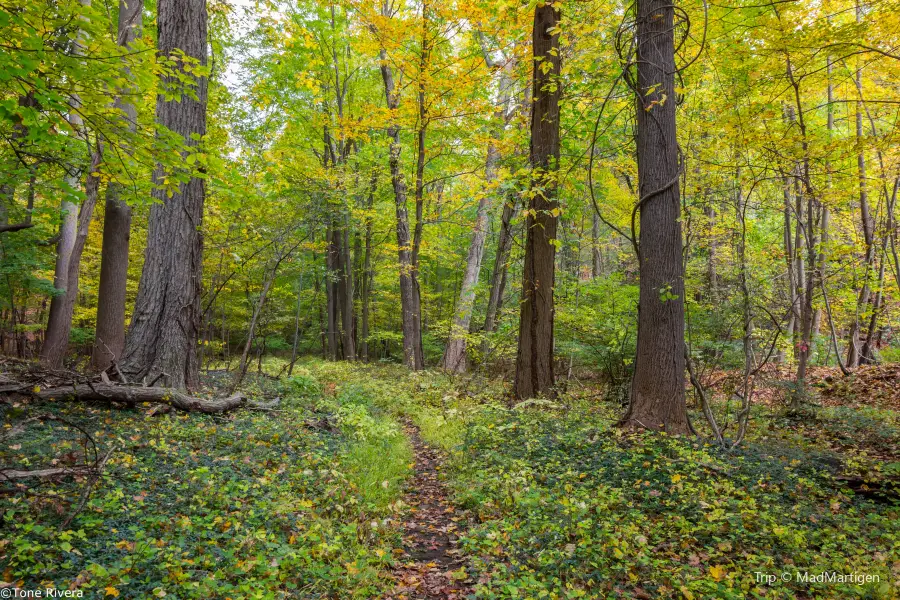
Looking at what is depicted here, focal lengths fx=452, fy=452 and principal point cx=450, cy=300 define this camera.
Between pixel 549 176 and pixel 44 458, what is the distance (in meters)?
6.86

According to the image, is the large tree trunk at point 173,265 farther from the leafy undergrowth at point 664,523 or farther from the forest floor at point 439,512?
the leafy undergrowth at point 664,523

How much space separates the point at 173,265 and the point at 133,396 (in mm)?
2031

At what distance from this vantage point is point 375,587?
331 cm

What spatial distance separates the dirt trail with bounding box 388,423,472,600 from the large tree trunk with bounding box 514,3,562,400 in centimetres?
310

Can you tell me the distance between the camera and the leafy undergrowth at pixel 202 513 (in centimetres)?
272

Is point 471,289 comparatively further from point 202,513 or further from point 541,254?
point 202,513

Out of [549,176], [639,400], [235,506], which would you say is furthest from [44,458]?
[549,176]

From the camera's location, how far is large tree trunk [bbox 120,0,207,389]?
6.47 meters

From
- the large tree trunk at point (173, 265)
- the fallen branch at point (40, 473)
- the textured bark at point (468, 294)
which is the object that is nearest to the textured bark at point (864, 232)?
the textured bark at point (468, 294)

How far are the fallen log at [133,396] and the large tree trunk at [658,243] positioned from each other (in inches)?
222

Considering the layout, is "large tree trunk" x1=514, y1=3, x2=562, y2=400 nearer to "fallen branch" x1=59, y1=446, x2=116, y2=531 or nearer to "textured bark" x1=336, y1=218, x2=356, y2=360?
"fallen branch" x1=59, y1=446, x2=116, y2=531

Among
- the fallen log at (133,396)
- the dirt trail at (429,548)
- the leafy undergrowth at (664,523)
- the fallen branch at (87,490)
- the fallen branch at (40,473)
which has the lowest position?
the dirt trail at (429,548)

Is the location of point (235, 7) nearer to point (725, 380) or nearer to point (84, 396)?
point (84, 396)

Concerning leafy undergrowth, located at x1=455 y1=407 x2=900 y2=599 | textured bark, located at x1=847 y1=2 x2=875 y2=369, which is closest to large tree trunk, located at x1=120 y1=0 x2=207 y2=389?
leafy undergrowth, located at x1=455 y1=407 x2=900 y2=599
